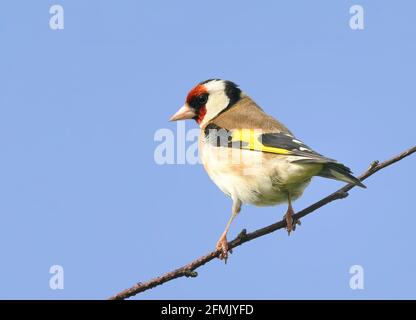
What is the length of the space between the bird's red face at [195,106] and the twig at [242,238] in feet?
9.39

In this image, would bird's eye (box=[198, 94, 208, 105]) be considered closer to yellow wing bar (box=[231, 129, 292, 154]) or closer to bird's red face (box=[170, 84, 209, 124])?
bird's red face (box=[170, 84, 209, 124])

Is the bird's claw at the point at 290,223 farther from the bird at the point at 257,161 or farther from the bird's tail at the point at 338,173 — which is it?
the bird's tail at the point at 338,173

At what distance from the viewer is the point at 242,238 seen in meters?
4.78

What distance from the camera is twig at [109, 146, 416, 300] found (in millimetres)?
4117

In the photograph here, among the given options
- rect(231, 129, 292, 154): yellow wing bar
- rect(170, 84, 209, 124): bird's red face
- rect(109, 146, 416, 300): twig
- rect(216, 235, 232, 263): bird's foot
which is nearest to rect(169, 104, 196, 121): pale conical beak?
rect(170, 84, 209, 124): bird's red face

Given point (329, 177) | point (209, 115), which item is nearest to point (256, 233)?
point (329, 177)
